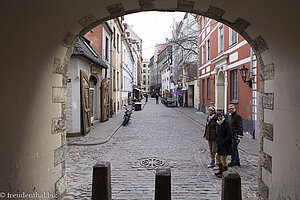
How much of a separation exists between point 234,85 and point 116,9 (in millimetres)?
10656

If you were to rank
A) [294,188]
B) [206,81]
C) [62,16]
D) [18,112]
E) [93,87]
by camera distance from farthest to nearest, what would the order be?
[206,81] < [93,87] < [62,16] < [294,188] < [18,112]

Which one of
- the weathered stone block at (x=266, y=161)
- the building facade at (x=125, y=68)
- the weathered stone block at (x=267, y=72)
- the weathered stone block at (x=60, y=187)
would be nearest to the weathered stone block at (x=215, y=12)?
the weathered stone block at (x=267, y=72)

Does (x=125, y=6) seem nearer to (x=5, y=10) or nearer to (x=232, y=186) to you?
(x=5, y=10)

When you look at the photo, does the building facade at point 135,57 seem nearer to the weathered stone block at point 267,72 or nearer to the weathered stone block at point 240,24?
the weathered stone block at point 240,24

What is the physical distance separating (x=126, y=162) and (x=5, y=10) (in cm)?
491

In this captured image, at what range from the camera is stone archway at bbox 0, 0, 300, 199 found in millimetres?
2936

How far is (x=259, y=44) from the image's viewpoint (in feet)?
→ 13.5

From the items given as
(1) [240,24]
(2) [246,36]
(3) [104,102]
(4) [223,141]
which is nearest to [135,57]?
(3) [104,102]

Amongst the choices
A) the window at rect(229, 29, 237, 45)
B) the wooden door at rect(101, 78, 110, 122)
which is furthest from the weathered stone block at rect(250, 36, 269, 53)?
the wooden door at rect(101, 78, 110, 122)

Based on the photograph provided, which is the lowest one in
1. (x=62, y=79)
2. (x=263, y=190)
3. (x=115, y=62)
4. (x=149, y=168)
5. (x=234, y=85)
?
(x=149, y=168)

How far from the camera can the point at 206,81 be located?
2083 centimetres

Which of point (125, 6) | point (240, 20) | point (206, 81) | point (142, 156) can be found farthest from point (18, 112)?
point (206, 81)

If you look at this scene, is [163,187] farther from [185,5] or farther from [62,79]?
[185,5]

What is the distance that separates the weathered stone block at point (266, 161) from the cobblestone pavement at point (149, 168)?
674 mm
